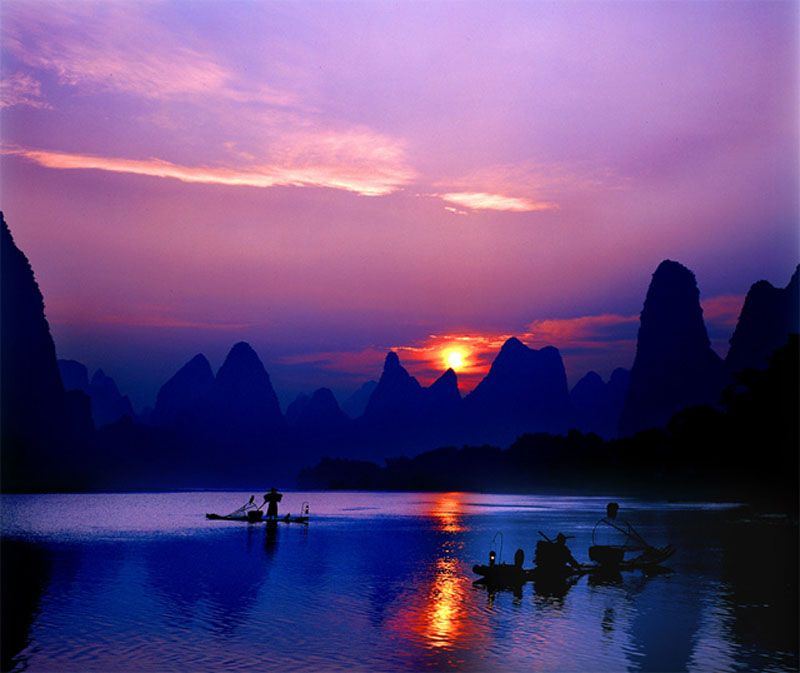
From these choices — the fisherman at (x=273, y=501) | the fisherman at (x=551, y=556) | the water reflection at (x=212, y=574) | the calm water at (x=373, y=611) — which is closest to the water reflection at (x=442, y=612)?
the calm water at (x=373, y=611)

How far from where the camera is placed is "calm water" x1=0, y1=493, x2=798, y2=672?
23797mm

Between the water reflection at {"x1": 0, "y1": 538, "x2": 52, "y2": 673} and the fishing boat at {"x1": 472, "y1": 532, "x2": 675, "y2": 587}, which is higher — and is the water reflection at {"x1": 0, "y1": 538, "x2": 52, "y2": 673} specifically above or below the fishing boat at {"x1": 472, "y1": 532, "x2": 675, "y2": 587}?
below

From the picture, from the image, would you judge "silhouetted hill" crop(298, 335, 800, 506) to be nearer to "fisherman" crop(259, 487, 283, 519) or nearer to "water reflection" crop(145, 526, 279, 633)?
"fisherman" crop(259, 487, 283, 519)

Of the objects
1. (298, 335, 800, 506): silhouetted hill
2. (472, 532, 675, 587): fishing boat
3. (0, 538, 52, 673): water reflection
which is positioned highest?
(298, 335, 800, 506): silhouetted hill

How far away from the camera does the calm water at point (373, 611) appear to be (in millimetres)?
23797

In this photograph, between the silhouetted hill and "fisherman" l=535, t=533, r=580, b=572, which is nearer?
"fisherman" l=535, t=533, r=580, b=572

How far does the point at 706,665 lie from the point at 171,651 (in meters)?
14.7

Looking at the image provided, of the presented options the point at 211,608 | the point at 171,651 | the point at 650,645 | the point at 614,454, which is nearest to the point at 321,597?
the point at 211,608

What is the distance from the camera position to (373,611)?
104 feet

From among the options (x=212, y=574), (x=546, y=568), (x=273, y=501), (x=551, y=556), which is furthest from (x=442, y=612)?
(x=273, y=501)

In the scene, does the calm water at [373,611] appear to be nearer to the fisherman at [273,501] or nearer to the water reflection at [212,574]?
the water reflection at [212,574]

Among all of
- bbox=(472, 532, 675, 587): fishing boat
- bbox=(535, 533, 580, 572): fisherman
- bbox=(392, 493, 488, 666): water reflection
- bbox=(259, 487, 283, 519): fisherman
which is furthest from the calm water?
bbox=(259, 487, 283, 519): fisherman

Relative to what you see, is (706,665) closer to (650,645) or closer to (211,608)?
(650,645)

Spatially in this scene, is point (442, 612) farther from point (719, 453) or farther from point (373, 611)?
point (719, 453)
